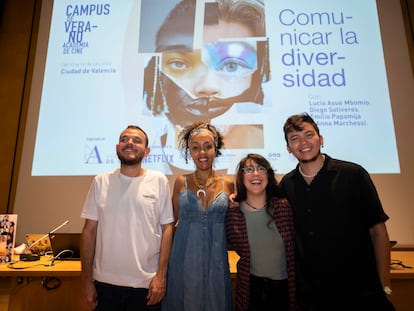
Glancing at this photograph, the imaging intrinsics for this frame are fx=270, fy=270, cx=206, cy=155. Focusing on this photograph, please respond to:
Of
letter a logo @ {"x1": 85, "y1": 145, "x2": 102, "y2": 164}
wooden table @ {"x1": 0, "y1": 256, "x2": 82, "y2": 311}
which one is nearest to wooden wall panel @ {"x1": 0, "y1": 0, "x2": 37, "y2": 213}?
letter a logo @ {"x1": 85, "y1": 145, "x2": 102, "y2": 164}

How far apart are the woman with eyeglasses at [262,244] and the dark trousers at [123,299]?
0.45 meters

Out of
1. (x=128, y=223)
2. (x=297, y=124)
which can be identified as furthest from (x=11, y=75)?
(x=297, y=124)

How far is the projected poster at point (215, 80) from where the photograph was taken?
7.49 feet

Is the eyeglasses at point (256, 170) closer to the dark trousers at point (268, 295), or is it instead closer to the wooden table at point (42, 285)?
the dark trousers at point (268, 295)

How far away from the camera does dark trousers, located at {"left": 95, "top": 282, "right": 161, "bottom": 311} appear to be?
1.30 m

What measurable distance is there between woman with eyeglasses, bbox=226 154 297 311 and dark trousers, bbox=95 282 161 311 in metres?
0.45

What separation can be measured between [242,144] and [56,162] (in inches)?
63.7

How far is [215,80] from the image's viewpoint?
7.94ft

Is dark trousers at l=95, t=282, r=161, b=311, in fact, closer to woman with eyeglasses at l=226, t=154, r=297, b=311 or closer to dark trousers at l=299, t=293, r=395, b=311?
woman with eyeglasses at l=226, t=154, r=297, b=311

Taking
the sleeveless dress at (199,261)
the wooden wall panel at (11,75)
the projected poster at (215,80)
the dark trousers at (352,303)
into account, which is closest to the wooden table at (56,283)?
the sleeveless dress at (199,261)

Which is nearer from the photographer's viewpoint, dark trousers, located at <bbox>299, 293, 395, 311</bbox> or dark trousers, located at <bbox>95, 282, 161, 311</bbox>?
dark trousers, located at <bbox>299, 293, 395, 311</bbox>

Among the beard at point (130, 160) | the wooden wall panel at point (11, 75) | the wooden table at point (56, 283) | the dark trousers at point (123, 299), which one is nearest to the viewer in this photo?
the dark trousers at point (123, 299)

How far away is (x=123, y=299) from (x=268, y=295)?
689 mm

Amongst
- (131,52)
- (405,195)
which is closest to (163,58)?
(131,52)
